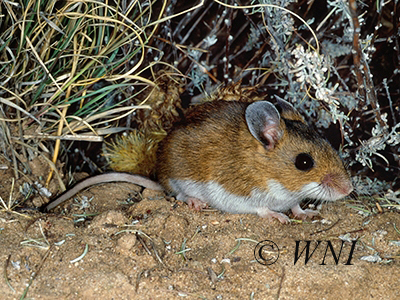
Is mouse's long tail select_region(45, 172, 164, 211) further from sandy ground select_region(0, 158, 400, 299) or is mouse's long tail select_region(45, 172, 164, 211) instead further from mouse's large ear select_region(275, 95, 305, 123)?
mouse's large ear select_region(275, 95, 305, 123)

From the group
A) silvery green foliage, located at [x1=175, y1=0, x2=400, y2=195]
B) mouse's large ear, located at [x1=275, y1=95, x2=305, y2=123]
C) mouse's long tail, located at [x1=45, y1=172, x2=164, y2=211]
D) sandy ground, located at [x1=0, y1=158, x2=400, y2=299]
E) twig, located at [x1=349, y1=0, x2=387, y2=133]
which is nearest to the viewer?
sandy ground, located at [x1=0, y1=158, x2=400, y2=299]

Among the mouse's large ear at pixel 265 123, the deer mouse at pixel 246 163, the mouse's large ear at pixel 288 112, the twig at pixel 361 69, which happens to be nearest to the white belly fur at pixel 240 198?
the deer mouse at pixel 246 163

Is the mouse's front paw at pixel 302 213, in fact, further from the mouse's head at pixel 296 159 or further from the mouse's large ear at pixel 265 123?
the mouse's large ear at pixel 265 123

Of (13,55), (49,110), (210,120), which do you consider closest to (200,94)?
(210,120)

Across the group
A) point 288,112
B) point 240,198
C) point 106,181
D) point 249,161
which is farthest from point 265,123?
point 106,181

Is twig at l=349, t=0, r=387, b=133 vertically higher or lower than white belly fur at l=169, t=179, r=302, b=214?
higher

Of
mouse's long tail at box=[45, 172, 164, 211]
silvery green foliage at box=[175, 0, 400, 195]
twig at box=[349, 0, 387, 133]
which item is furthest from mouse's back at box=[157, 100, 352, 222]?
twig at box=[349, 0, 387, 133]

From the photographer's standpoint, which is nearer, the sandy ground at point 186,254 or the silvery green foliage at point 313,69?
the sandy ground at point 186,254

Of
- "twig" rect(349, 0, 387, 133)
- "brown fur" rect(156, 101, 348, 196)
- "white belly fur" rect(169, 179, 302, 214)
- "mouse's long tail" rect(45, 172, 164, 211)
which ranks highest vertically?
"twig" rect(349, 0, 387, 133)
